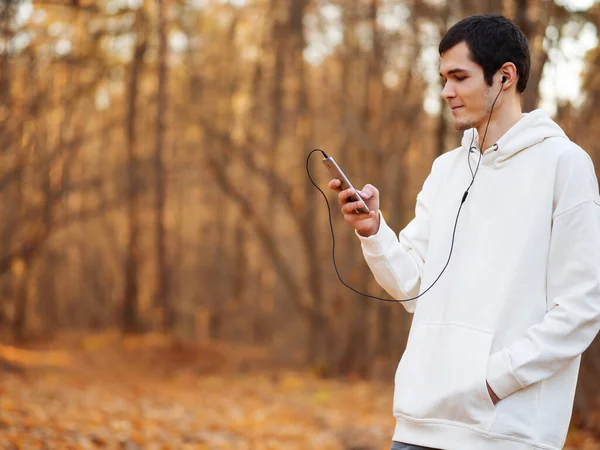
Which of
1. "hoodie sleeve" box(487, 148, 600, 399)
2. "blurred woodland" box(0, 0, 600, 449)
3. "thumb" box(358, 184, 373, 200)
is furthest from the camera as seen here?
"blurred woodland" box(0, 0, 600, 449)

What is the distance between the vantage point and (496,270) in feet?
8.77

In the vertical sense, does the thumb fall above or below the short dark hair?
below

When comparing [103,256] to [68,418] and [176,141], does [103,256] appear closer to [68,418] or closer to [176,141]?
[176,141]

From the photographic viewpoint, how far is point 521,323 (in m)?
2.62

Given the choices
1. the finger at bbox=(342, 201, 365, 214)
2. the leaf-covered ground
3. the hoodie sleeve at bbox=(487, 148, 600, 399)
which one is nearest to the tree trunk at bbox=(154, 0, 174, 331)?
the leaf-covered ground

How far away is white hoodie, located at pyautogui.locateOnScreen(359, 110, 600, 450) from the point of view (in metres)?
2.55

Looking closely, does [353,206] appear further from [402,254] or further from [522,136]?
[522,136]

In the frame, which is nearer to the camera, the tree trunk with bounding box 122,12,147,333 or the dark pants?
the dark pants

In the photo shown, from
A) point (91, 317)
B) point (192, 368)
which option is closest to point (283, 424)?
point (192, 368)

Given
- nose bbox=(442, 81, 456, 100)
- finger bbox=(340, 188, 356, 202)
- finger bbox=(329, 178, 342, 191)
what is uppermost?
nose bbox=(442, 81, 456, 100)

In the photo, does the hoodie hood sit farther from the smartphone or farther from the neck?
the smartphone

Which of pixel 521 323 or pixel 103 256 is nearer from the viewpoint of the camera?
pixel 521 323

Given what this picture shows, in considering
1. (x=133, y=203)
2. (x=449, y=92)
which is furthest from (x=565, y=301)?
(x=133, y=203)

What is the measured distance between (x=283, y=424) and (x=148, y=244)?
2525 centimetres
